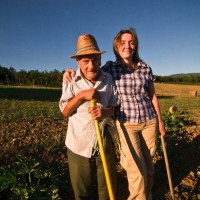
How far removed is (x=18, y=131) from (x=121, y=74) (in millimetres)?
4212

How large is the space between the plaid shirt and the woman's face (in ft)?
0.42

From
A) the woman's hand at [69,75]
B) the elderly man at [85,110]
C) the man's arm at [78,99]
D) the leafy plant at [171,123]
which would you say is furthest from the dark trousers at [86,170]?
the leafy plant at [171,123]

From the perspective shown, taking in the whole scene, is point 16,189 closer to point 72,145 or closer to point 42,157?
point 72,145

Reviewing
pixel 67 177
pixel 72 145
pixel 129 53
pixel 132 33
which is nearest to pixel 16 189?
pixel 72 145

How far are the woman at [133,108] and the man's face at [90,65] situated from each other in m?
0.40

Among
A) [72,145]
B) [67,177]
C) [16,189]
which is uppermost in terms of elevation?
[72,145]

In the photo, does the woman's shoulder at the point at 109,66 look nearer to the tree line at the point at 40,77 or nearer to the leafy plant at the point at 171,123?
the leafy plant at the point at 171,123

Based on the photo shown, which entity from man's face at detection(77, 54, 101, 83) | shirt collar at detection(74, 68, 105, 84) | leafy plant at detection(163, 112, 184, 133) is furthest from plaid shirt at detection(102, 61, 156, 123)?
leafy plant at detection(163, 112, 184, 133)

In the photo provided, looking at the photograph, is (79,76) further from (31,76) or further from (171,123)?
(31,76)

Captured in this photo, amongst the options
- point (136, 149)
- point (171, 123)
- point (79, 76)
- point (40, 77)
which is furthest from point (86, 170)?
point (40, 77)

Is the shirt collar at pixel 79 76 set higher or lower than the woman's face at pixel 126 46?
lower

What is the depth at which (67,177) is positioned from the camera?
4195 mm

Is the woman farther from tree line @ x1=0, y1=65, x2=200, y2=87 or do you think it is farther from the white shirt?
tree line @ x1=0, y1=65, x2=200, y2=87

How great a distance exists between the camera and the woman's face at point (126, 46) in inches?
117
